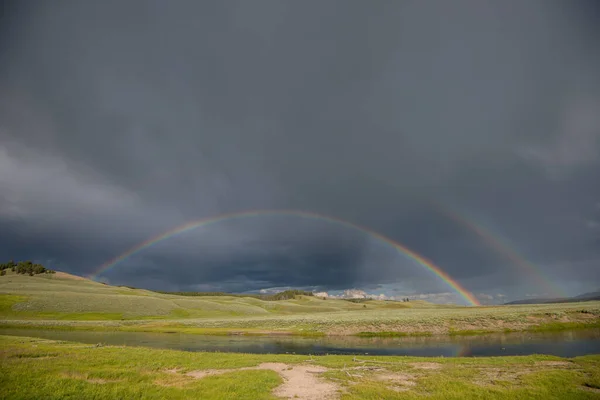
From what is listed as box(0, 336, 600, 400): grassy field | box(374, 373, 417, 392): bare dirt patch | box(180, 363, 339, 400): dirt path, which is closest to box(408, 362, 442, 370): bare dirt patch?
box(0, 336, 600, 400): grassy field

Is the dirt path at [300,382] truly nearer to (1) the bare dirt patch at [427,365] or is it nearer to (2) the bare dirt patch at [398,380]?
(2) the bare dirt patch at [398,380]

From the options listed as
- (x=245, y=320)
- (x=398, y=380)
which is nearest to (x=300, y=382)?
(x=398, y=380)

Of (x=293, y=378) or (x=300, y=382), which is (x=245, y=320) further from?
(x=300, y=382)

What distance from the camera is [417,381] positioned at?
2156cm

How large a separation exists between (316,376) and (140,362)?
15.9 metres

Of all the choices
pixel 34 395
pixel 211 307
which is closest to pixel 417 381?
pixel 34 395

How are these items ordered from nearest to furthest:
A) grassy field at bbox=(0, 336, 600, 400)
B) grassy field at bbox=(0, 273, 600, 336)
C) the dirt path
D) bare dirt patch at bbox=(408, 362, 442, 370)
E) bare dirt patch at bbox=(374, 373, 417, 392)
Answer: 1. grassy field at bbox=(0, 336, 600, 400)
2. the dirt path
3. bare dirt patch at bbox=(374, 373, 417, 392)
4. bare dirt patch at bbox=(408, 362, 442, 370)
5. grassy field at bbox=(0, 273, 600, 336)

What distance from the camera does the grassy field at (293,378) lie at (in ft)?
57.0

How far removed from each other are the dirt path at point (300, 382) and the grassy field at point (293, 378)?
64 millimetres

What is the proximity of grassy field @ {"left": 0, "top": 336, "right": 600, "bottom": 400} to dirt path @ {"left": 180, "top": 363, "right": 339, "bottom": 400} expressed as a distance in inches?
2.5

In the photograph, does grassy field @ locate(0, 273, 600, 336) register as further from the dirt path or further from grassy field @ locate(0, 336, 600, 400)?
the dirt path

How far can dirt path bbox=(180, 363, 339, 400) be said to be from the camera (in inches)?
736

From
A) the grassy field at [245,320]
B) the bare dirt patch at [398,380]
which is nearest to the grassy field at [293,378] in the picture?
the bare dirt patch at [398,380]

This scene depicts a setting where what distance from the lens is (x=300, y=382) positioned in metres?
22.2
